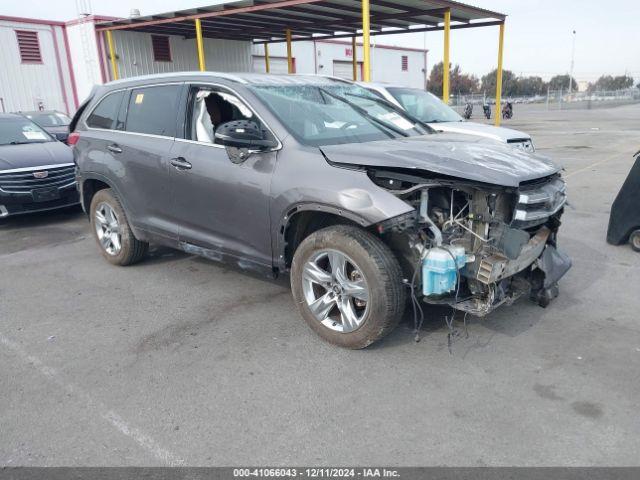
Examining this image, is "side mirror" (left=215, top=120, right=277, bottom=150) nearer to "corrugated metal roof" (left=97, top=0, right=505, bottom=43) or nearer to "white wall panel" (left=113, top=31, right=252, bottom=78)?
"corrugated metal roof" (left=97, top=0, right=505, bottom=43)

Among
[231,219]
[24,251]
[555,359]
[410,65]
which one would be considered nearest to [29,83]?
[24,251]

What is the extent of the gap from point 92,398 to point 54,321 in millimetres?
1436

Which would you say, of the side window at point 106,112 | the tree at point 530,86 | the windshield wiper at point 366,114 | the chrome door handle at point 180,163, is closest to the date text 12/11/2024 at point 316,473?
the chrome door handle at point 180,163

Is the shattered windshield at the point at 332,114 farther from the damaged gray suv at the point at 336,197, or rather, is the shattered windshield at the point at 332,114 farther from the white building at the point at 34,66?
the white building at the point at 34,66

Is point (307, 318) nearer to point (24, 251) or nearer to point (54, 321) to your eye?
point (54, 321)

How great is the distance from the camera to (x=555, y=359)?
3535 mm

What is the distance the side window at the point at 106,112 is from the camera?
539cm

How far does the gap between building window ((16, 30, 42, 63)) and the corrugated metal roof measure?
99.6 inches

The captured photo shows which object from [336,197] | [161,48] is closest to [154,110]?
[336,197]

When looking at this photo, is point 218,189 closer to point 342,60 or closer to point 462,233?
point 462,233

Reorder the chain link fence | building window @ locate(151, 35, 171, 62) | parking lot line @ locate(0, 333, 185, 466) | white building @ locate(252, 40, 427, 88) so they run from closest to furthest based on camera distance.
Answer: parking lot line @ locate(0, 333, 185, 466) < building window @ locate(151, 35, 171, 62) < white building @ locate(252, 40, 427, 88) < the chain link fence

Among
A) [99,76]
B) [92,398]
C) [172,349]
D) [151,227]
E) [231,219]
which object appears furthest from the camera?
[99,76]

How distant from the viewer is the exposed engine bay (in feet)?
11.0

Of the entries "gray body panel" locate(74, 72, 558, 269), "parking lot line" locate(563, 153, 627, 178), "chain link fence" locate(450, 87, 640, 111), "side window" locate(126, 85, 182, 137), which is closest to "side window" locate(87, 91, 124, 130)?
"gray body panel" locate(74, 72, 558, 269)
